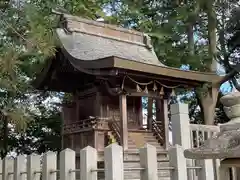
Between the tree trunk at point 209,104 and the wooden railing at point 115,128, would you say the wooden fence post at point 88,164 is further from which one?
the tree trunk at point 209,104

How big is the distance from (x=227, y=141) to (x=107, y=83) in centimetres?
554

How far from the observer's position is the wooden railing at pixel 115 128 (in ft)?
25.6

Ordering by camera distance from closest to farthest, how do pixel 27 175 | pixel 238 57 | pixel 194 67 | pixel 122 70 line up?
pixel 27 175, pixel 122 70, pixel 194 67, pixel 238 57

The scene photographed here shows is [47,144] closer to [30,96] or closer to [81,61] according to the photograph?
[30,96]

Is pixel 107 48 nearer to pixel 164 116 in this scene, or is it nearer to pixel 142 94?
pixel 142 94

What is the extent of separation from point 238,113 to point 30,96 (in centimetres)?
1166

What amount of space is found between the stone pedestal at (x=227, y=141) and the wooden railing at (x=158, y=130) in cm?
563

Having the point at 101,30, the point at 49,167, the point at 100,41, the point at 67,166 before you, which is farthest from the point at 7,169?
the point at 101,30

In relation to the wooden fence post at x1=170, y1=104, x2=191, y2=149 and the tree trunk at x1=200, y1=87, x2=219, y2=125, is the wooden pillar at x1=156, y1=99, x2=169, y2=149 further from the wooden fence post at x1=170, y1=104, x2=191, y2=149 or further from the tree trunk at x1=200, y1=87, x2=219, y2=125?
the tree trunk at x1=200, y1=87, x2=219, y2=125

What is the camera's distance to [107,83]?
26.3ft

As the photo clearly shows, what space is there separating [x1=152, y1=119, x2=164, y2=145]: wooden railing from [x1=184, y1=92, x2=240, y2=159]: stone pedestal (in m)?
5.63

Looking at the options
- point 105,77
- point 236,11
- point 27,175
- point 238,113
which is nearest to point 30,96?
point 105,77

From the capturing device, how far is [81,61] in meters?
7.89

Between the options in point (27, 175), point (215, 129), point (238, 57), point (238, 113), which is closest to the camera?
point (238, 113)
